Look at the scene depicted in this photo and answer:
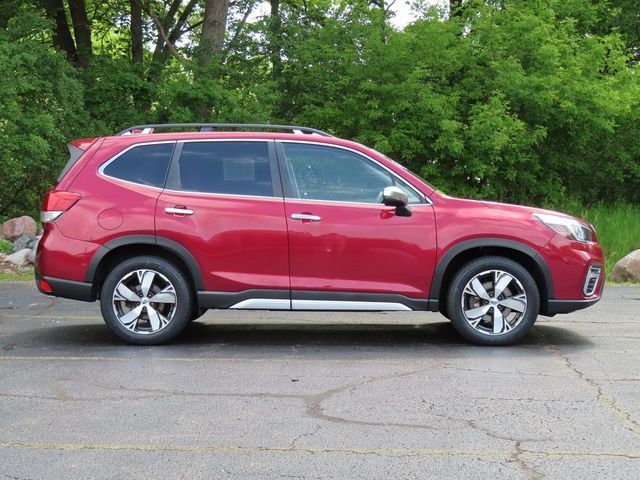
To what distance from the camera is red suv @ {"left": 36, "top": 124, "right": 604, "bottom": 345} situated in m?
6.97

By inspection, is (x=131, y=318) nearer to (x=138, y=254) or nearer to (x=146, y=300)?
(x=146, y=300)

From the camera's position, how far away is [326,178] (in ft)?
23.4

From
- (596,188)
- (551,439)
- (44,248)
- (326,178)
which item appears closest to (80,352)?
(44,248)

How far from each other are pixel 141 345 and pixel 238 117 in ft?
35.7

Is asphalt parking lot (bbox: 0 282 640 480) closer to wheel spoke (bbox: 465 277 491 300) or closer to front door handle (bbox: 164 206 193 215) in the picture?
wheel spoke (bbox: 465 277 491 300)

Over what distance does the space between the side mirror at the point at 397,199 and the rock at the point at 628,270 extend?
690 centimetres

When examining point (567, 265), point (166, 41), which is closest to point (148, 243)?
point (567, 265)

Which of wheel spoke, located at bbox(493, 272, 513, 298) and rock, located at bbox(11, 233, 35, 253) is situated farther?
Result: rock, located at bbox(11, 233, 35, 253)

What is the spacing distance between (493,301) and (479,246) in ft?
1.65

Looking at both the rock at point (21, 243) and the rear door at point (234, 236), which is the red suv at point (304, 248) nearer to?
the rear door at point (234, 236)

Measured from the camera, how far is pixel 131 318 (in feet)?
23.2

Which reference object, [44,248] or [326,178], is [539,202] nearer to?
[326,178]

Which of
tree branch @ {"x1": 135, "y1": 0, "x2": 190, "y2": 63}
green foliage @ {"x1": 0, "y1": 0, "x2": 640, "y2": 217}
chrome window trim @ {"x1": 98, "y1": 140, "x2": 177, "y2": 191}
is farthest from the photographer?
tree branch @ {"x1": 135, "y1": 0, "x2": 190, "y2": 63}

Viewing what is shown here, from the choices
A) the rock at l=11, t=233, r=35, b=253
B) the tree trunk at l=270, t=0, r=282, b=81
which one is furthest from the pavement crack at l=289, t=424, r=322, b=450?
the tree trunk at l=270, t=0, r=282, b=81
